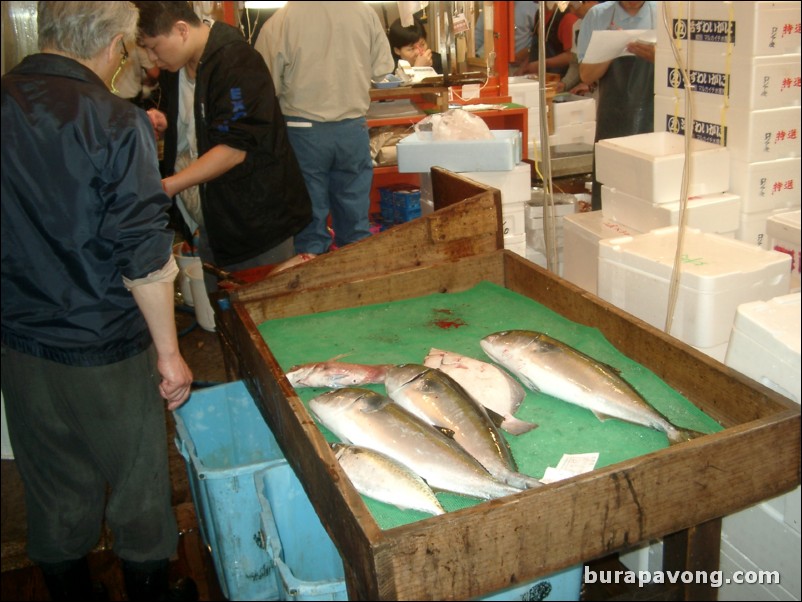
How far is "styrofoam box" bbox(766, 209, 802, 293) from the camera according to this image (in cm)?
297

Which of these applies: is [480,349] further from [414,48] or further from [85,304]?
[414,48]

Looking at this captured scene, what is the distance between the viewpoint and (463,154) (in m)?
3.98

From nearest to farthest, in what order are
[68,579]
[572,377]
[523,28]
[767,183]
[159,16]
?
[572,377], [68,579], [159,16], [767,183], [523,28]

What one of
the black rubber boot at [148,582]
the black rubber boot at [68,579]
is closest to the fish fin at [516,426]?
the black rubber boot at [148,582]

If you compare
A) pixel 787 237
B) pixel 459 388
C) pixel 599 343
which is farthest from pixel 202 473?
pixel 787 237

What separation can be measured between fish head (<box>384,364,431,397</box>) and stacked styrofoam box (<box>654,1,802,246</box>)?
2023 millimetres

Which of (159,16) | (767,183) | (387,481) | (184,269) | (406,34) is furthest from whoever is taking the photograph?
(406,34)

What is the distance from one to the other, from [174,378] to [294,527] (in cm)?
63

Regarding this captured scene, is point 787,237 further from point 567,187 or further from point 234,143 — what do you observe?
point 567,187

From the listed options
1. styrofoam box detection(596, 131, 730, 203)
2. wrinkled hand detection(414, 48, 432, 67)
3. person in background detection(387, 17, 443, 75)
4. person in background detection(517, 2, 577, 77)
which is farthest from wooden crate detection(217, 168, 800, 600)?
person in background detection(517, 2, 577, 77)

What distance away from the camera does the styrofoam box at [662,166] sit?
11.1 feet

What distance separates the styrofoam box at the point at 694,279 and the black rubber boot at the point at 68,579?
2123 millimetres

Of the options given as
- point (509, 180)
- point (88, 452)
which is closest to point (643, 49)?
point (509, 180)

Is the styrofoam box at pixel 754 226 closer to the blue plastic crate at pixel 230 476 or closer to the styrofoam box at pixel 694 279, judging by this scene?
the styrofoam box at pixel 694 279
